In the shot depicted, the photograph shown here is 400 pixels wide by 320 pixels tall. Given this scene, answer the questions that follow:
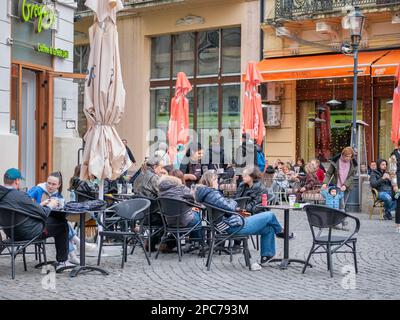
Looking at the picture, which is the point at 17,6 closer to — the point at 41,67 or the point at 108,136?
the point at 41,67

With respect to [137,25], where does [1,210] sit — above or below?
below

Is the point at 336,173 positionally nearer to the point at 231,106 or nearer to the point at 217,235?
the point at 217,235

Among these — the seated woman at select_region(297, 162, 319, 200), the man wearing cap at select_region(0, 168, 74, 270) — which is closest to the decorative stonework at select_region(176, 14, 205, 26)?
the seated woman at select_region(297, 162, 319, 200)

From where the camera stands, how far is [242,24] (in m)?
24.3

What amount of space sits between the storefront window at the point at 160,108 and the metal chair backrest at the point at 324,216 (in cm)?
1850

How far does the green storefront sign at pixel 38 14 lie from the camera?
15391mm

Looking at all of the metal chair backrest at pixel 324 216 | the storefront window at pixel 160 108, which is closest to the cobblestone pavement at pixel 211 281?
the metal chair backrest at pixel 324 216

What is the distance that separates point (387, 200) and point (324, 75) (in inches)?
262

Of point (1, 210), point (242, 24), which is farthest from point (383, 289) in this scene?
point (242, 24)

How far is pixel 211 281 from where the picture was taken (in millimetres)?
8234

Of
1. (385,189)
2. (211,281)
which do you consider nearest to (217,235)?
(211,281)

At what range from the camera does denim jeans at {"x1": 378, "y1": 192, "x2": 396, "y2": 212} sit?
50.4ft

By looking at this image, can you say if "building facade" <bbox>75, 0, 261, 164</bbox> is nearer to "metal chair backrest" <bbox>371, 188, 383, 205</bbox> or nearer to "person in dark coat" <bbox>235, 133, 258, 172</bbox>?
"person in dark coat" <bbox>235, 133, 258, 172</bbox>
